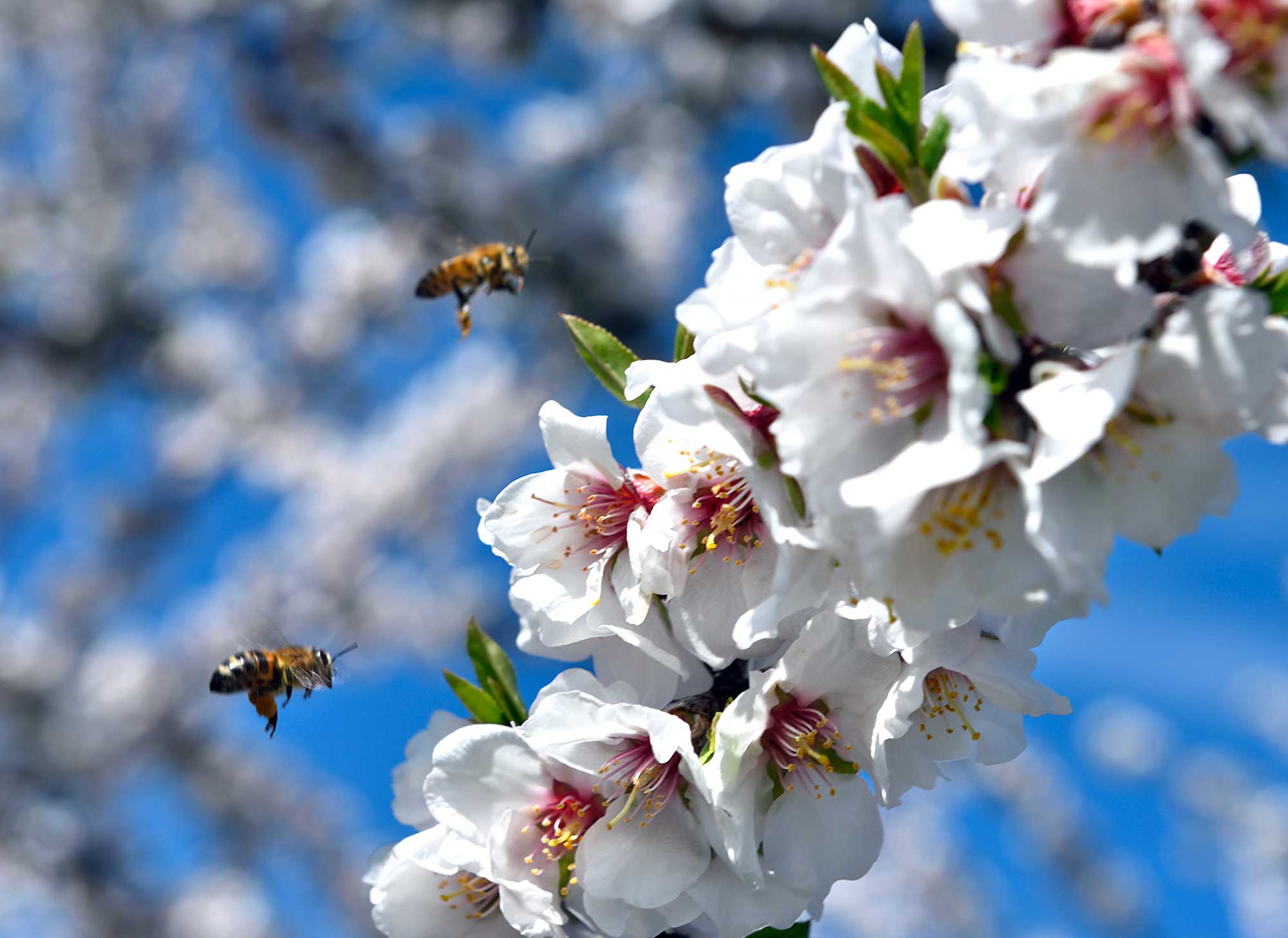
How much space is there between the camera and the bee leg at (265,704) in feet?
6.11

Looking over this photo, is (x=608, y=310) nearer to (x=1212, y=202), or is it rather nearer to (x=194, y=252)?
(x=194, y=252)

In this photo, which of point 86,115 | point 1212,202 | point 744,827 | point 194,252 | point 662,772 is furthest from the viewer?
point 194,252

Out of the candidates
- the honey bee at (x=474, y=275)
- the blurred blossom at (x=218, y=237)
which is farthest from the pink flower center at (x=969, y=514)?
the blurred blossom at (x=218, y=237)

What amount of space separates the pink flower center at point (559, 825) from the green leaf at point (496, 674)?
0.49 ft

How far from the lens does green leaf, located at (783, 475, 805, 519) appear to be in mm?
983

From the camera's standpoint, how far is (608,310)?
761 cm

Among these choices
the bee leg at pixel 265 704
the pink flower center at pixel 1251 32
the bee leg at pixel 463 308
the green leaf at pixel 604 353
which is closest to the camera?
the pink flower center at pixel 1251 32

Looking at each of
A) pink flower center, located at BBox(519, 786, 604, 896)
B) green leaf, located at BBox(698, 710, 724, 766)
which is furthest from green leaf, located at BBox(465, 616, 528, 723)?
green leaf, located at BBox(698, 710, 724, 766)

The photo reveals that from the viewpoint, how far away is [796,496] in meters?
0.98

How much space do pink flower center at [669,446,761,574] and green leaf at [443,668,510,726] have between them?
1.29ft

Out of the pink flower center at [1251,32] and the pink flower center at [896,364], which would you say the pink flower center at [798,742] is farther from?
the pink flower center at [1251,32]

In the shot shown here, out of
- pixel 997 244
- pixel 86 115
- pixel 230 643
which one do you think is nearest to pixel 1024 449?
pixel 997 244

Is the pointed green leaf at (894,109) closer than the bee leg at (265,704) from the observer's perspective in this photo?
Yes

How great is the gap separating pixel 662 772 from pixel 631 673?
123mm
